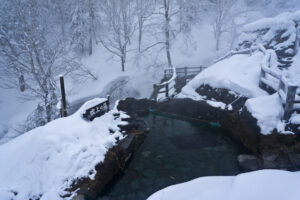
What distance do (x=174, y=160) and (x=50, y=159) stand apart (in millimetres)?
4049

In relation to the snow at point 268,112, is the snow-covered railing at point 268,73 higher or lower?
higher

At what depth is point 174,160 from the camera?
21.6 ft

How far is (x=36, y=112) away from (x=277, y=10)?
114 feet

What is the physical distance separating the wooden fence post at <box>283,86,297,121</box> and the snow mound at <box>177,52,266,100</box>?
201 cm

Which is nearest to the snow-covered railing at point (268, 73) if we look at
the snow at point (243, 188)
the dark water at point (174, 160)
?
the dark water at point (174, 160)

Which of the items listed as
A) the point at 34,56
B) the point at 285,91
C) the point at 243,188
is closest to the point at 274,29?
the point at 285,91

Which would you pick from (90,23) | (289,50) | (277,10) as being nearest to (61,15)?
(90,23)

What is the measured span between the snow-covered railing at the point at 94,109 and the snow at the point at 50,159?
2.86ft

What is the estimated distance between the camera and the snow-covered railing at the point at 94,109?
Result: 720cm

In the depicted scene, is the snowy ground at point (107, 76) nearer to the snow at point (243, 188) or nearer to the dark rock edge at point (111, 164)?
the dark rock edge at point (111, 164)

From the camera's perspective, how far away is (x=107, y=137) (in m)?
6.58

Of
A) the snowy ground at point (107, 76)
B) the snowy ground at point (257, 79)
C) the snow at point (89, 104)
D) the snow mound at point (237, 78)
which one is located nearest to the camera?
the snowy ground at point (257, 79)

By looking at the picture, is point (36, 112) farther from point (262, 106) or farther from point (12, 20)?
point (262, 106)

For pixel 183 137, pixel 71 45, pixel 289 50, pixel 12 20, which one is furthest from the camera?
pixel 71 45
